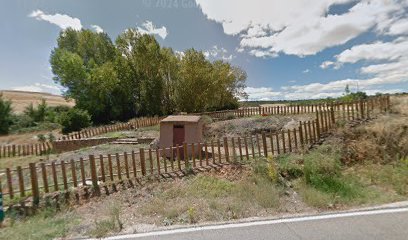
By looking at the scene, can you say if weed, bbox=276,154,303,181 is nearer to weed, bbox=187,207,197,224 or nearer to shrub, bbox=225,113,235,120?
weed, bbox=187,207,197,224

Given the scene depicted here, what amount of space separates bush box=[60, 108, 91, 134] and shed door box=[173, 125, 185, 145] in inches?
673

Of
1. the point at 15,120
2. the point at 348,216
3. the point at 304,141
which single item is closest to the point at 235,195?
the point at 348,216

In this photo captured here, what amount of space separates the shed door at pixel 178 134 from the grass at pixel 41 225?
6.22 meters

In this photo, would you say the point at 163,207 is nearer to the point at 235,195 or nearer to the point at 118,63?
the point at 235,195

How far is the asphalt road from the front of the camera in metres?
4.07

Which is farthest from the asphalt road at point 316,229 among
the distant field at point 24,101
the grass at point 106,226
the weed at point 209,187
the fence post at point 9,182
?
the distant field at point 24,101

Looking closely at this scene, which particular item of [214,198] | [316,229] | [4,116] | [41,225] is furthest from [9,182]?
[4,116]

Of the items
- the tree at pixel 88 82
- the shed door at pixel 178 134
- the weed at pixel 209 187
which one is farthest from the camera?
the tree at pixel 88 82

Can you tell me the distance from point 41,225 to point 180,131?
7.15 meters

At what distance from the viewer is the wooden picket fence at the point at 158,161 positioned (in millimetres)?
7105

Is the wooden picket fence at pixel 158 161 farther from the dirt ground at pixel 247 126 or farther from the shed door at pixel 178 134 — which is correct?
the dirt ground at pixel 247 126

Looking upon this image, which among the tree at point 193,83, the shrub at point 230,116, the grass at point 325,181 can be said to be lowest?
the grass at point 325,181

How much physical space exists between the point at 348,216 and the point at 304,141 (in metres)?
5.71

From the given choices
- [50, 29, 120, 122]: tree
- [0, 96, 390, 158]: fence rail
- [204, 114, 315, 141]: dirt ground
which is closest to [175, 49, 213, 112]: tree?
[0, 96, 390, 158]: fence rail
